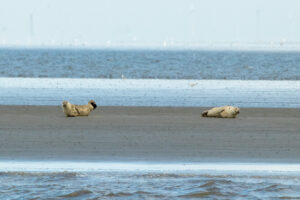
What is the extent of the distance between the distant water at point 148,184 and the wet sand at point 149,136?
1.43 meters

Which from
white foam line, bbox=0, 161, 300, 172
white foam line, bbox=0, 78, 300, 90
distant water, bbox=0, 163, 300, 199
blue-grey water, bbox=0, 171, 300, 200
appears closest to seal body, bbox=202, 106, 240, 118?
white foam line, bbox=0, 161, 300, 172

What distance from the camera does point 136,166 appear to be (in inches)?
514

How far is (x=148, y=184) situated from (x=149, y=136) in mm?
5474

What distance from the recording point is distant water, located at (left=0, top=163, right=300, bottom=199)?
10.8 metres

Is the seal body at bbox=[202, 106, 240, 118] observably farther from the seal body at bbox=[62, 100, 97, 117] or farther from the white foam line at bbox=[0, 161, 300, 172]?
the white foam line at bbox=[0, 161, 300, 172]

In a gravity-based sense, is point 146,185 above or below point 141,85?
below

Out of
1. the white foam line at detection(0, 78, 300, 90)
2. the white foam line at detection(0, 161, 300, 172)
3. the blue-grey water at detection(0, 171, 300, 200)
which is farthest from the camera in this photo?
the white foam line at detection(0, 78, 300, 90)

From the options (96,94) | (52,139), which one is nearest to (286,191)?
(52,139)

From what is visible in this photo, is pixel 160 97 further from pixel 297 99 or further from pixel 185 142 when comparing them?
pixel 185 142

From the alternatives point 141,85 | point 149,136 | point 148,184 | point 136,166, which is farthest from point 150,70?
point 148,184

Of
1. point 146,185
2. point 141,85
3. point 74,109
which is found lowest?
point 146,185

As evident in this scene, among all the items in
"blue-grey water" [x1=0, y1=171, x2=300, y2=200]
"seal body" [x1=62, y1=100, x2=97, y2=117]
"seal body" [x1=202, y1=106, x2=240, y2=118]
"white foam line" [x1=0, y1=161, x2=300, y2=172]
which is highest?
"seal body" [x1=62, y1=100, x2=97, y2=117]

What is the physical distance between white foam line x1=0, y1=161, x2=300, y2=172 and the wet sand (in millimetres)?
475

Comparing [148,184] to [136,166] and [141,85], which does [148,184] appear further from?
[141,85]
